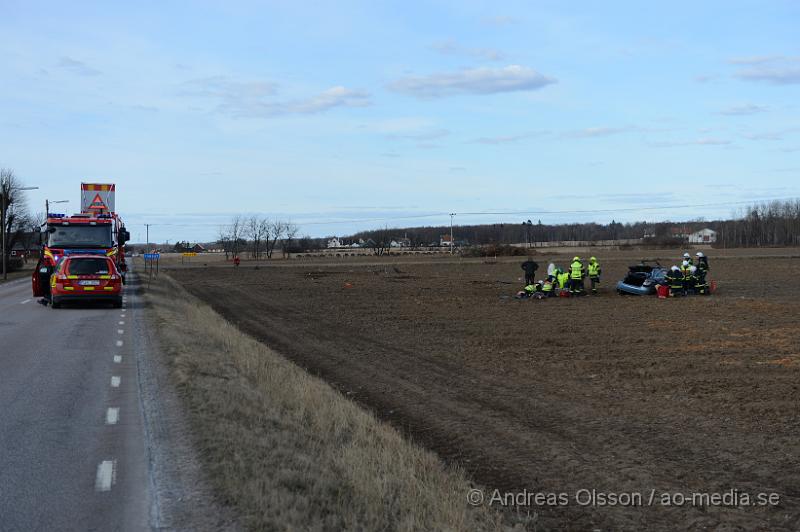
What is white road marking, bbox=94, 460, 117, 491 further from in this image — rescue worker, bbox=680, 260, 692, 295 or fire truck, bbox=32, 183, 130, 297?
rescue worker, bbox=680, 260, 692, 295

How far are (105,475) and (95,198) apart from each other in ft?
99.7

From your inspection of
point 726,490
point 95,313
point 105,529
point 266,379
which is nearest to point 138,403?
point 266,379

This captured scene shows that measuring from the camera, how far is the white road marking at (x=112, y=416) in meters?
9.49

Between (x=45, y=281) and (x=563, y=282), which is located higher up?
(x=45, y=281)

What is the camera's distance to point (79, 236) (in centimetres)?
3047

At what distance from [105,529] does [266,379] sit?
7.56m

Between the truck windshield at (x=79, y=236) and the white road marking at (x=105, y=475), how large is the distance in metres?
24.3

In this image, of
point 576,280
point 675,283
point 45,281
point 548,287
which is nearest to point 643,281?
point 675,283

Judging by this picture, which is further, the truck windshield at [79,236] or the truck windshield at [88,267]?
the truck windshield at [79,236]

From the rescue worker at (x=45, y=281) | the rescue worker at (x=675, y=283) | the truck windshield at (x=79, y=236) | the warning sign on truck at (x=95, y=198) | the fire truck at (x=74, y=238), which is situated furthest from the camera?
the warning sign on truck at (x=95, y=198)

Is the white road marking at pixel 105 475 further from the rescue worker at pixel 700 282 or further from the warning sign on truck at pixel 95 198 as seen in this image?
the rescue worker at pixel 700 282

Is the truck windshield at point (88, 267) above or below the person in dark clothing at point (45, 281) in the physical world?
above

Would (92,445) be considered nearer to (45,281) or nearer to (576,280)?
(45,281)

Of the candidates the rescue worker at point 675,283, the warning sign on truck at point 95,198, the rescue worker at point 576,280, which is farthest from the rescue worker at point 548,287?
the warning sign on truck at point 95,198
